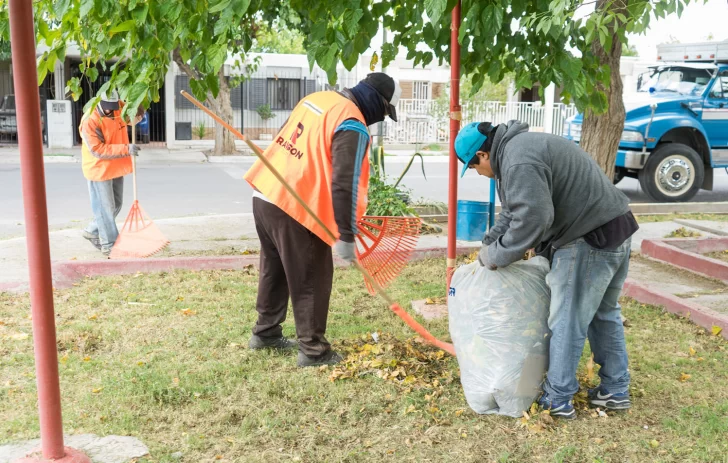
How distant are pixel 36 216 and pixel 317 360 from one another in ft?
6.52

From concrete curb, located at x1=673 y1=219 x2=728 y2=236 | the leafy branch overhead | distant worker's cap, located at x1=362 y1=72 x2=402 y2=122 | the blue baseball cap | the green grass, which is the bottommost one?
the green grass

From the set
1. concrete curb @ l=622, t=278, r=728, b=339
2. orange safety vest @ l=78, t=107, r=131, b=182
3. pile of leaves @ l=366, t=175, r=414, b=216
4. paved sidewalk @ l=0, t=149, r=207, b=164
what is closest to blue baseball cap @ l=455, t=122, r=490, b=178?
concrete curb @ l=622, t=278, r=728, b=339

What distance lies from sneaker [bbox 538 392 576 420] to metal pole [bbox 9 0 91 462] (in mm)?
2240

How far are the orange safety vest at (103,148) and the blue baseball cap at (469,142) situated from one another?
4.28 m

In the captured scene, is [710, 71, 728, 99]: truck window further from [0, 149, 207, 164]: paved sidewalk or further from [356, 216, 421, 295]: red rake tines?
[0, 149, 207, 164]: paved sidewalk

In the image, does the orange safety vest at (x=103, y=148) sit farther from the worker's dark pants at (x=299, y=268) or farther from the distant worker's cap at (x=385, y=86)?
the distant worker's cap at (x=385, y=86)

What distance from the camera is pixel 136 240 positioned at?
7.17 metres

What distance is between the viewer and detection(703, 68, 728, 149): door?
497 inches

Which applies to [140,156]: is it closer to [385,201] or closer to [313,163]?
[385,201]

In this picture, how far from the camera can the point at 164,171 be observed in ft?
52.9

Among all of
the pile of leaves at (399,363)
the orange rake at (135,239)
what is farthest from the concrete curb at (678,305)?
the orange rake at (135,239)

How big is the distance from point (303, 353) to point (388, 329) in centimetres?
89

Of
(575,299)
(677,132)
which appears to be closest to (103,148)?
(575,299)

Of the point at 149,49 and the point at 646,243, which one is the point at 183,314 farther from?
the point at 646,243
